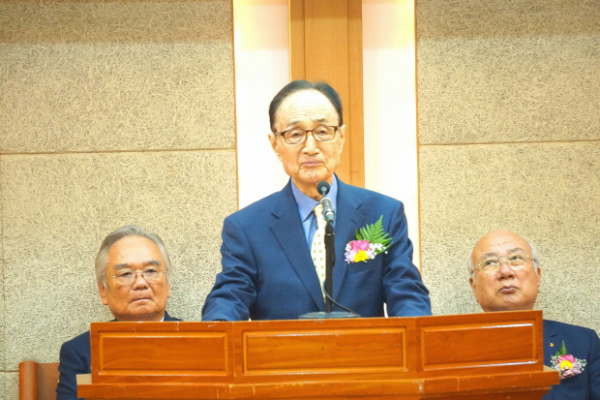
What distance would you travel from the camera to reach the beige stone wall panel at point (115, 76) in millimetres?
4016

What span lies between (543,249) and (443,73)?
3.49 feet

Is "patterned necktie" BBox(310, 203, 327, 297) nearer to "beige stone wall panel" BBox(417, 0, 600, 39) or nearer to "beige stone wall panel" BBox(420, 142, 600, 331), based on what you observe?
"beige stone wall panel" BBox(420, 142, 600, 331)

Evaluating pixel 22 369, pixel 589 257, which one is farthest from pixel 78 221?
pixel 589 257

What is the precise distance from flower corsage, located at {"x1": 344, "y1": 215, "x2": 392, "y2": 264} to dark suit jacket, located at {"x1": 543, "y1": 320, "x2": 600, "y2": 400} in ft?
4.28

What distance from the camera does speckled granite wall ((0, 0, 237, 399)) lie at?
4.01m

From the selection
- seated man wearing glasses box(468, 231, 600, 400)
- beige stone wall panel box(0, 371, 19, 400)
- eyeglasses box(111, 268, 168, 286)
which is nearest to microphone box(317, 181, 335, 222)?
eyeglasses box(111, 268, 168, 286)

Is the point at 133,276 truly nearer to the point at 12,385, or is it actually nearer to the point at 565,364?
the point at 12,385

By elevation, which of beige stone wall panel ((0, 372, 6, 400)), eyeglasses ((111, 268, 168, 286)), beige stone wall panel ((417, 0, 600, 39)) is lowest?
beige stone wall panel ((0, 372, 6, 400))

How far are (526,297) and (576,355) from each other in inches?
13.1

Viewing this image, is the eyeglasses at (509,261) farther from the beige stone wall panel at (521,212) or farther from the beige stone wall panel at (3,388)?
the beige stone wall panel at (3,388)

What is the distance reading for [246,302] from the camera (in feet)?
8.58

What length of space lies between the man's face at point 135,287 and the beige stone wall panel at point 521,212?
1390 mm

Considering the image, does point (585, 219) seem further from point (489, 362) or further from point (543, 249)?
Answer: point (489, 362)

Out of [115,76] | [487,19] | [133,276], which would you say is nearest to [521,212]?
[487,19]
